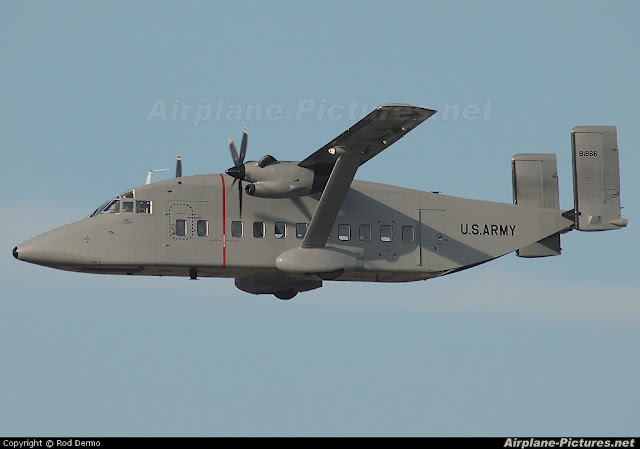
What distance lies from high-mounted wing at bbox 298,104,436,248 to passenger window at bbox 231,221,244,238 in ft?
4.71

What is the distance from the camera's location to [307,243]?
32.7 meters

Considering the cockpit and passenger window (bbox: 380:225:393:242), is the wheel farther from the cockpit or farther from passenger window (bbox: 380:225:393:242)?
the cockpit

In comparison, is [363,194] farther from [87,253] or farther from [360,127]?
[87,253]

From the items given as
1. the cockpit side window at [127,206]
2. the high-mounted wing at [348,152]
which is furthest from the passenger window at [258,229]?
the cockpit side window at [127,206]

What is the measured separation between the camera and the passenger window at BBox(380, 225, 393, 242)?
33.7 meters

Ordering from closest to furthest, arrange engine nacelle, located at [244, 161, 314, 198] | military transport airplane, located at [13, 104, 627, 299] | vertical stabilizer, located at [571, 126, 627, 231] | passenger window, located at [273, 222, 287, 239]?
military transport airplane, located at [13, 104, 627, 299]
engine nacelle, located at [244, 161, 314, 198]
passenger window, located at [273, 222, 287, 239]
vertical stabilizer, located at [571, 126, 627, 231]

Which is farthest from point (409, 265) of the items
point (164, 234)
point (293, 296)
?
point (164, 234)

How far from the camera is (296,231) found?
1302 inches

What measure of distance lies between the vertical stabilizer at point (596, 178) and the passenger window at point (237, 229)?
8.22 m

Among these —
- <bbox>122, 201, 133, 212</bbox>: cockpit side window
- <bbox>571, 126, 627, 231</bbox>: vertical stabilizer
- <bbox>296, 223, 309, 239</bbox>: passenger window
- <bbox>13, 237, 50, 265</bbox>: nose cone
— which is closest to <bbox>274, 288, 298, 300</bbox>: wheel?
<bbox>296, 223, 309, 239</bbox>: passenger window

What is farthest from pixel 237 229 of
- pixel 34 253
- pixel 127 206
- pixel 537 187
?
pixel 537 187

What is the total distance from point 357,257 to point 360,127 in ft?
11.5

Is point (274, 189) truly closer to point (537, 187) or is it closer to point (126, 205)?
point (126, 205)

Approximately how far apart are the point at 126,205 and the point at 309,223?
4187 millimetres
